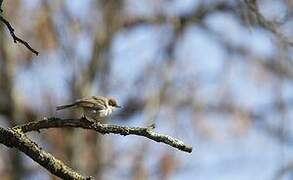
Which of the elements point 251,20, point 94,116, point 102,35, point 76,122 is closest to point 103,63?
point 102,35

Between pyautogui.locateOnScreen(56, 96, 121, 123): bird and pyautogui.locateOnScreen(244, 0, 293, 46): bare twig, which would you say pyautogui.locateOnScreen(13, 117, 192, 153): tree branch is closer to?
pyautogui.locateOnScreen(56, 96, 121, 123): bird

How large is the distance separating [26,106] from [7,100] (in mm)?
517

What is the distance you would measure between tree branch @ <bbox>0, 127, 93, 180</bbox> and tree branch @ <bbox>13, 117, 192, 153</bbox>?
14 cm

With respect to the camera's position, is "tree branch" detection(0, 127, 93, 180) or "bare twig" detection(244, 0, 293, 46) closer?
"tree branch" detection(0, 127, 93, 180)

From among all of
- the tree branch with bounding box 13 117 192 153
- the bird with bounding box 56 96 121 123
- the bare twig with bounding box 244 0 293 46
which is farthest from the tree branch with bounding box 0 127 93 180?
the bare twig with bounding box 244 0 293 46

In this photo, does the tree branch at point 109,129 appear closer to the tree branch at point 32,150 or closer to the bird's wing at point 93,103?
the tree branch at point 32,150

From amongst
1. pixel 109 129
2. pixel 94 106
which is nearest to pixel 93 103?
pixel 94 106

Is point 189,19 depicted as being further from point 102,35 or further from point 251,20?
point 251,20

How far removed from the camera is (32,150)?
3805 millimetres

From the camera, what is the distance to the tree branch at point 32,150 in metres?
3.77

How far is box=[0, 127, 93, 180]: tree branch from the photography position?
3.77 metres

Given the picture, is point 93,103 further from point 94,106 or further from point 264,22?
point 264,22

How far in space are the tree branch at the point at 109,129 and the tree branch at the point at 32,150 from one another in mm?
143

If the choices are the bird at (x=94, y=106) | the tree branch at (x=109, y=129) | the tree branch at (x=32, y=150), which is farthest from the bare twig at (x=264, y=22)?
the tree branch at (x=32, y=150)
